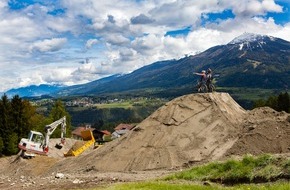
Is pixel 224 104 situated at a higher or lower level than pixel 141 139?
higher

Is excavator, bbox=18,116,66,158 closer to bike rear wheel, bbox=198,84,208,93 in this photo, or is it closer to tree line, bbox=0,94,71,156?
tree line, bbox=0,94,71,156

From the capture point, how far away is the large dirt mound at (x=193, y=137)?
123 ft

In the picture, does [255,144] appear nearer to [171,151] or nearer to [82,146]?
[171,151]

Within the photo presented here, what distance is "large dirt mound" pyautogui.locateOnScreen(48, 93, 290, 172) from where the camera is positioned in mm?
37594

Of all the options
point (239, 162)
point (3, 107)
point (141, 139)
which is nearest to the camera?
point (239, 162)

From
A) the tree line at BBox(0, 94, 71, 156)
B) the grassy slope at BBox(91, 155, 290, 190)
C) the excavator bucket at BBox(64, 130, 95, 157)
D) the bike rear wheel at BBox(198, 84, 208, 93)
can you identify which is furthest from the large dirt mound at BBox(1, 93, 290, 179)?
the tree line at BBox(0, 94, 71, 156)

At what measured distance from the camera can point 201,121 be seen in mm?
42750

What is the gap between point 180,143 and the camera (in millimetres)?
39938

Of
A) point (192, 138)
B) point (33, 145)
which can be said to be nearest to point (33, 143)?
point (33, 145)

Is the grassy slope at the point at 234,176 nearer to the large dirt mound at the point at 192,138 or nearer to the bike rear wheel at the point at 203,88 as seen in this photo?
the large dirt mound at the point at 192,138

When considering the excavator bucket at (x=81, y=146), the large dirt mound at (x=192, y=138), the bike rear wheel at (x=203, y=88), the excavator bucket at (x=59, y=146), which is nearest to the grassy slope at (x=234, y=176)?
the large dirt mound at (x=192, y=138)

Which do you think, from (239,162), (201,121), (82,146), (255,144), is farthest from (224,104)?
(82,146)

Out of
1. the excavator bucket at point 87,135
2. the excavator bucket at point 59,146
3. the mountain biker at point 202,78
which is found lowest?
the excavator bucket at point 59,146

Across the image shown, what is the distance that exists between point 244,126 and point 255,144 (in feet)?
13.8
